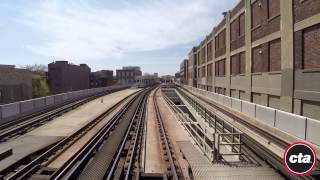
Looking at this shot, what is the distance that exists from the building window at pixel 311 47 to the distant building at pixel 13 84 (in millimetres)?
50358

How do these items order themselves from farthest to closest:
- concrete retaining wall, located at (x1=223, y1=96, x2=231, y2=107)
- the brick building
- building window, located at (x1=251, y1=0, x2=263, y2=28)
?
concrete retaining wall, located at (x1=223, y1=96, x2=231, y2=107) < building window, located at (x1=251, y1=0, x2=263, y2=28) < the brick building

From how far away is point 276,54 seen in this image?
2325cm

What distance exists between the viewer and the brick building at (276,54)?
686 inches

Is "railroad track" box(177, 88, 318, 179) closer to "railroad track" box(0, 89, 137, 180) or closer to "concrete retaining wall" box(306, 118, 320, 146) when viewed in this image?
"concrete retaining wall" box(306, 118, 320, 146)

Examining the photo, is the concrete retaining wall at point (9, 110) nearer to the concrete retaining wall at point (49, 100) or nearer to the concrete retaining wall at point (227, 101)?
the concrete retaining wall at point (49, 100)

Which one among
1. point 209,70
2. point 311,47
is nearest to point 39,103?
point 311,47

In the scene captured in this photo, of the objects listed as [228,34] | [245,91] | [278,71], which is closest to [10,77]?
[228,34]

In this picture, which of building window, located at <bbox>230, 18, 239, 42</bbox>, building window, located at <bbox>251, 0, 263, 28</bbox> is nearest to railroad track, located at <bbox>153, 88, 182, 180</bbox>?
building window, located at <bbox>251, 0, 263, 28</bbox>

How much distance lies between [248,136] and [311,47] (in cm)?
584

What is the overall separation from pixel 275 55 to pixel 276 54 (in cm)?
24

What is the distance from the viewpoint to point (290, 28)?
65.5ft

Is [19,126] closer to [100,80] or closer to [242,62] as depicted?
[242,62]

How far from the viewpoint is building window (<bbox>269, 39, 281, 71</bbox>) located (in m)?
22.8

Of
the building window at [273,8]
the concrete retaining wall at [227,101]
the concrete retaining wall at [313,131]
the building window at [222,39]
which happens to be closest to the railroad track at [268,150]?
the concrete retaining wall at [313,131]
